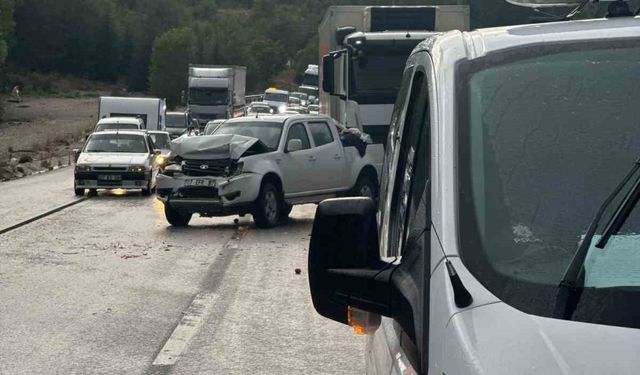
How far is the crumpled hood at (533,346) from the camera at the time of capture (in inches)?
98.0

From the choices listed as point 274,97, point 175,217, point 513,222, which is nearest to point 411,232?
point 513,222

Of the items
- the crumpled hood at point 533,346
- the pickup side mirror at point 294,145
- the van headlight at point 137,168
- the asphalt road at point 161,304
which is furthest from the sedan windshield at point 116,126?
the crumpled hood at point 533,346

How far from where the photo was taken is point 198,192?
2127cm

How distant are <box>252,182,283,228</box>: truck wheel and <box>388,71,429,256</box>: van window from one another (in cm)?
1678

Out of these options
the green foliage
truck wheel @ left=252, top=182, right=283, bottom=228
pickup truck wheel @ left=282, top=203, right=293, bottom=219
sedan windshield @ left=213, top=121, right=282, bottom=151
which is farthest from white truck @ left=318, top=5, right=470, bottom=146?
the green foliage

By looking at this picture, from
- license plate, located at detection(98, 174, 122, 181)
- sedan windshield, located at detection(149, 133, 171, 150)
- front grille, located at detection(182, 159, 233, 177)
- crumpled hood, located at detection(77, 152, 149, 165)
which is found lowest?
license plate, located at detection(98, 174, 122, 181)

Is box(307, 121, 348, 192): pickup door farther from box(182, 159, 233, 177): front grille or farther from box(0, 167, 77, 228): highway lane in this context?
box(0, 167, 77, 228): highway lane

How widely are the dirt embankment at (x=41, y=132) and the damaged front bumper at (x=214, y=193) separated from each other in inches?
691

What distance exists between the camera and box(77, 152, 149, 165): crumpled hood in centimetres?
2967

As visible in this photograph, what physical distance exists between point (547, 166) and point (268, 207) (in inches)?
724

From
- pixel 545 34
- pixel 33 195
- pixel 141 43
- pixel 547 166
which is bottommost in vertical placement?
pixel 33 195

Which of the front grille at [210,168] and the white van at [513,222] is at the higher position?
the white van at [513,222]

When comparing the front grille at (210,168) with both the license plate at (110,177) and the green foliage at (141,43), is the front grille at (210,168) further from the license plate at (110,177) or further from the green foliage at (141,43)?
the green foliage at (141,43)

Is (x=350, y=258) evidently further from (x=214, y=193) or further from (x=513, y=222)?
(x=214, y=193)
